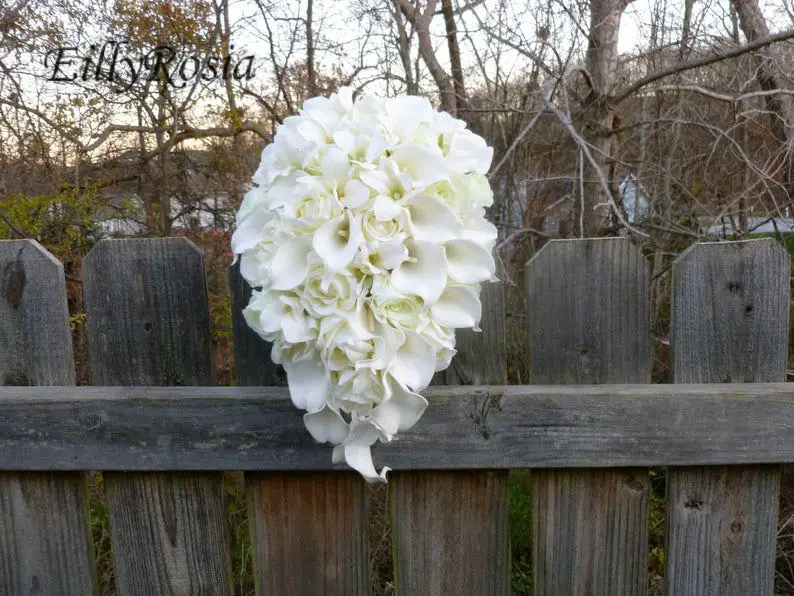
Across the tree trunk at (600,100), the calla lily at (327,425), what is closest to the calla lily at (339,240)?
the calla lily at (327,425)

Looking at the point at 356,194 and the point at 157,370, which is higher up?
the point at 356,194

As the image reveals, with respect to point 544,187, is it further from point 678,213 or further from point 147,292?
point 147,292

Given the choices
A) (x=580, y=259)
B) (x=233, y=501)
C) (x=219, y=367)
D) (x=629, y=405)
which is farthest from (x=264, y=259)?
(x=219, y=367)

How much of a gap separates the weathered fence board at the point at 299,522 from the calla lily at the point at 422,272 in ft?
1.60

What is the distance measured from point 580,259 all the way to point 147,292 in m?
0.89

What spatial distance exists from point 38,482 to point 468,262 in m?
1.05

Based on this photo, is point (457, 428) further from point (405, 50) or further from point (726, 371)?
point (405, 50)

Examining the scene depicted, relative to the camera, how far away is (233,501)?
2.70 metres

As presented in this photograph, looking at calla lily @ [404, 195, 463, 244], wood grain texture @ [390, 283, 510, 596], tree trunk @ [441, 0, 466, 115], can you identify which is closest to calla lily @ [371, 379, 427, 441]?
calla lily @ [404, 195, 463, 244]

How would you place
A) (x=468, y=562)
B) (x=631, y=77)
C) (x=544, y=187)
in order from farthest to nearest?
(x=544, y=187)
(x=631, y=77)
(x=468, y=562)

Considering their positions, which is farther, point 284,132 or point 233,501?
point 233,501

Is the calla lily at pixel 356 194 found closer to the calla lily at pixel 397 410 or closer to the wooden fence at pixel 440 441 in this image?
the calla lily at pixel 397 410

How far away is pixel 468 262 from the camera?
0.96m

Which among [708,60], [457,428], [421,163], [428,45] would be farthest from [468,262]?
[428,45]
